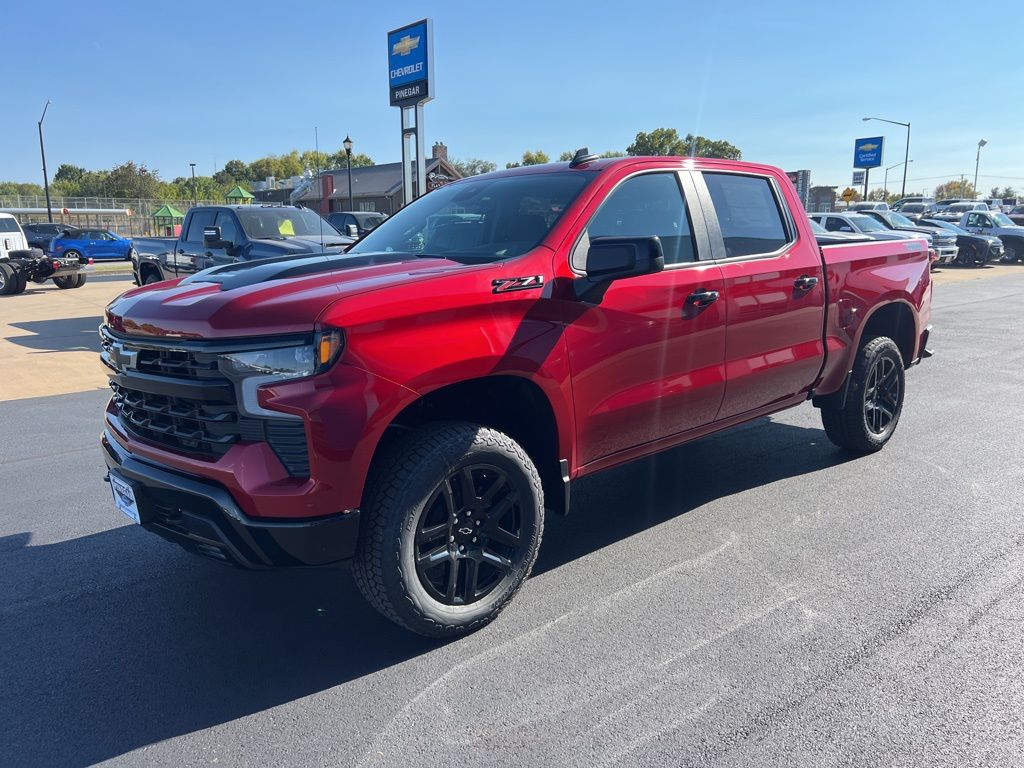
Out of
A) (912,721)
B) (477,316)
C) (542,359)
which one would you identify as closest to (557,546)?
(542,359)

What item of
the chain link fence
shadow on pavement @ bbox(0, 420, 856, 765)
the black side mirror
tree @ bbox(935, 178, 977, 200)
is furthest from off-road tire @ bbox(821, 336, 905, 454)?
tree @ bbox(935, 178, 977, 200)

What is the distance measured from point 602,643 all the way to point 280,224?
382 inches

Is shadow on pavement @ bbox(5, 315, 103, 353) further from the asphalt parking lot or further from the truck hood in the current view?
the truck hood

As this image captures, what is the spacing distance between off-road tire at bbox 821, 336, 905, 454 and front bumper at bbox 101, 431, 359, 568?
3.81 m

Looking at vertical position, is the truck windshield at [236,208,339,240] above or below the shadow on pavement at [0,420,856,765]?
above

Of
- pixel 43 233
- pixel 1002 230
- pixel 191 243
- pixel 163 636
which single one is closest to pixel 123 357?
pixel 163 636

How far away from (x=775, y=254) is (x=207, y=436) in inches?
128

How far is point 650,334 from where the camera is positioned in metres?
3.77

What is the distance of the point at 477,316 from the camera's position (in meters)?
3.12

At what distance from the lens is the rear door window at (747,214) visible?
438 centimetres

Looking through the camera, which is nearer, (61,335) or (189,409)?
(189,409)

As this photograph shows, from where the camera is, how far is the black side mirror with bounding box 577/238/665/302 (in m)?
3.29

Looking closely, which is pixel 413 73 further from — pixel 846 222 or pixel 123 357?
pixel 123 357

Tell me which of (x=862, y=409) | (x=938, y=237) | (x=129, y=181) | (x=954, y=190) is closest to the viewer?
(x=862, y=409)
